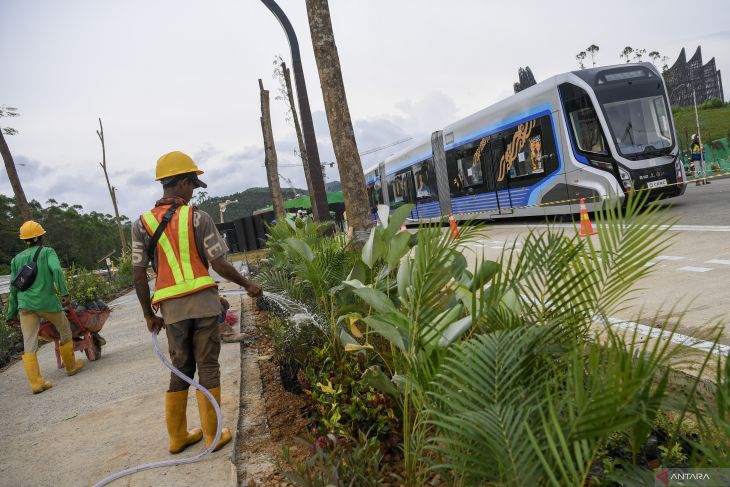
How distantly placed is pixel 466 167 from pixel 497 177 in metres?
1.63

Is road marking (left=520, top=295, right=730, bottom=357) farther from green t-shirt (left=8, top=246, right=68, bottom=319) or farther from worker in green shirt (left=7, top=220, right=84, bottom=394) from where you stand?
worker in green shirt (left=7, top=220, right=84, bottom=394)

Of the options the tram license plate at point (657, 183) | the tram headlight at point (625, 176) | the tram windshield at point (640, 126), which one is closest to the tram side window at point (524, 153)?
the tram windshield at point (640, 126)

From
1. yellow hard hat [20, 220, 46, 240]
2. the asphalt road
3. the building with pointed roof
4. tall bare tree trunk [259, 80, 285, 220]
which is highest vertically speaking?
the building with pointed roof

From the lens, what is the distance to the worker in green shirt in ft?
19.4

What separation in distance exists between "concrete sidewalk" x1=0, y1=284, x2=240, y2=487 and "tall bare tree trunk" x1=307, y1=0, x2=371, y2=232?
2186 mm

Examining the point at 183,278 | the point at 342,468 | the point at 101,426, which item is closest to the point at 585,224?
the point at 342,468

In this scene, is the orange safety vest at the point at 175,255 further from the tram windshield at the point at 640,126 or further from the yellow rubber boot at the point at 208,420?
the tram windshield at the point at 640,126

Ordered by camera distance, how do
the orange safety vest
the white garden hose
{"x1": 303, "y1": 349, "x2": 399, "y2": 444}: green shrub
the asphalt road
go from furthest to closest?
the asphalt road → the orange safety vest → the white garden hose → {"x1": 303, "y1": 349, "x2": 399, "y2": 444}: green shrub

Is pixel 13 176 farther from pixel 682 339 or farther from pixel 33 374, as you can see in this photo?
pixel 682 339

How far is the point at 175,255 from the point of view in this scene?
3492 millimetres

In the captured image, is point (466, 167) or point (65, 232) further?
point (65, 232)

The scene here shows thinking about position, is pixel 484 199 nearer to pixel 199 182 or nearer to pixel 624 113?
pixel 624 113

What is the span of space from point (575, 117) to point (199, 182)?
1068 centimetres

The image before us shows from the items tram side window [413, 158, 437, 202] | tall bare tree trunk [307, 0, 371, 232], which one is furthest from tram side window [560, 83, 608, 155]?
tram side window [413, 158, 437, 202]
